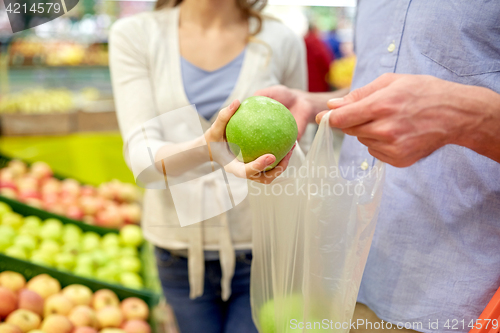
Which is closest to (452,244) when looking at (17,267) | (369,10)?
(369,10)

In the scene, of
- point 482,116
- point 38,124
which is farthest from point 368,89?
point 38,124

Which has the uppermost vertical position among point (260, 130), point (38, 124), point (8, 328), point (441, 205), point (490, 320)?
point (260, 130)

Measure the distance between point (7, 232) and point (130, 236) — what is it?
0.53 metres

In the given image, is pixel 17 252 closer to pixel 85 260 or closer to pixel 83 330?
pixel 85 260

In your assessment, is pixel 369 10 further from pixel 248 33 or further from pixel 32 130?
pixel 32 130

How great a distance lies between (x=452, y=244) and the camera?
810mm

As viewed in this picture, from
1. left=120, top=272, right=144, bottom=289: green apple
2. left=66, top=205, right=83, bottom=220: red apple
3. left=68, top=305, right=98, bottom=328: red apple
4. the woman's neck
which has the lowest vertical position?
left=66, top=205, right=83, bottom=220: red apple

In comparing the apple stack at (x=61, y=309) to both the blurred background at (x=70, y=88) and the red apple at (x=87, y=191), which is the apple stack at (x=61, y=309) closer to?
the red apple at (x=87, y=191)

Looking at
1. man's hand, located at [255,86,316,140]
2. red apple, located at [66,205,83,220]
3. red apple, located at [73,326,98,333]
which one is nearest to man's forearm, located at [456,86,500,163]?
man's hand, located at [255,86,316,140]

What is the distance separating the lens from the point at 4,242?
1559 millimetres

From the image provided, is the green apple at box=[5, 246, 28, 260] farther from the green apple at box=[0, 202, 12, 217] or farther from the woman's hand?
the woman's hand

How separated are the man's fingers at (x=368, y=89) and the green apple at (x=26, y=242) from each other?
148 cm

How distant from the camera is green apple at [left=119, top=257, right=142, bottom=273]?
170cm

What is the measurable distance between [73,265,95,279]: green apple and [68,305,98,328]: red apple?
29 cm
